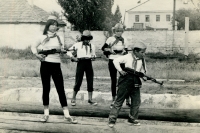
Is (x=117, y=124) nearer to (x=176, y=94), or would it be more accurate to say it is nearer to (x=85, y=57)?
(x=85, y=57)

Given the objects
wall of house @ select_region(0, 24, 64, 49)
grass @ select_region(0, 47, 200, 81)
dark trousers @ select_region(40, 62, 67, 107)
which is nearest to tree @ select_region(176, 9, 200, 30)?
grass @ select_region(0, 47, 200, 81)

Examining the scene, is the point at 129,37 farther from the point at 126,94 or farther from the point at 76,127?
the point at 76,127

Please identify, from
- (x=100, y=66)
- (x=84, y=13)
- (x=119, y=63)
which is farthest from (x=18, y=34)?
(x=119, y=63)

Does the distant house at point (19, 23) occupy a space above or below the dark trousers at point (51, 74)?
above

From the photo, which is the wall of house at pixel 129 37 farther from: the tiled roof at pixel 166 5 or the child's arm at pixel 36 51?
the child's arm at pixel 36 51

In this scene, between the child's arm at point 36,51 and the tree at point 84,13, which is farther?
the tree at point 84,13

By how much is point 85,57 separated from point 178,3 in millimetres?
1083

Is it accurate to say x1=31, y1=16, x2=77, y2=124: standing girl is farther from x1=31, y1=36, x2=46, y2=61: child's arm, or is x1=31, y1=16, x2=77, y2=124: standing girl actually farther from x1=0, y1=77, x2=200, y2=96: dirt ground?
x1=0, y1=77, x2=200, y2=96: dirt ground

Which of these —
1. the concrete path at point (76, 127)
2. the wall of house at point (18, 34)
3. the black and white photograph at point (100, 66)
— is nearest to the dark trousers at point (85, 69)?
the black and white photograph at point (100, 66)

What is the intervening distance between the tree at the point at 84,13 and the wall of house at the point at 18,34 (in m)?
0.39

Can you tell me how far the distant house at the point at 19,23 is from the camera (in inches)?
155

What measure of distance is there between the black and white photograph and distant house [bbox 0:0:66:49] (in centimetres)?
1

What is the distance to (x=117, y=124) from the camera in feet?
9.32

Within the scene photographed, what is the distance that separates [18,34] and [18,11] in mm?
391
